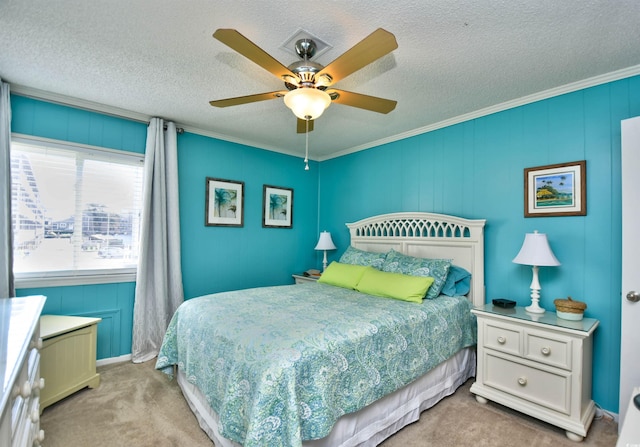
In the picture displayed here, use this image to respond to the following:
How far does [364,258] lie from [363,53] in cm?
230

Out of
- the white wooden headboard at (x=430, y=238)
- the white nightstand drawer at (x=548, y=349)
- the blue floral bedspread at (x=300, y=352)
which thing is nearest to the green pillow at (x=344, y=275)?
the blue floral bedspread at (x=300, y=352)

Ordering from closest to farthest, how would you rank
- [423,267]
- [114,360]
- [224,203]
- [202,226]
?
1. [423,267]
2. [114,360]
3. [202,226]
4. [224,203]

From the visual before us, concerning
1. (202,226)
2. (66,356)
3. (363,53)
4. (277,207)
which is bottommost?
(66,356)

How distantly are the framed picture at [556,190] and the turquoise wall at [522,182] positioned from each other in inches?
2.0

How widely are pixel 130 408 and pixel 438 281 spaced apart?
8.83 feet

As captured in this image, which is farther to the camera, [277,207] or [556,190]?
[277,207]

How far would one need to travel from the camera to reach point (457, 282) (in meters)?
2.96

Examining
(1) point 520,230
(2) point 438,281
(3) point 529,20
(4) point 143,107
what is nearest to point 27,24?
(4) point 143,107

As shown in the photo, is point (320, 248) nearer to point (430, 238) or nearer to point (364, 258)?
point (364, 258)

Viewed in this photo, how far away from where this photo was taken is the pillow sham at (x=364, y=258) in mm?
3331

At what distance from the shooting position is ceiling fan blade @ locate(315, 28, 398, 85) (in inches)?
56.1

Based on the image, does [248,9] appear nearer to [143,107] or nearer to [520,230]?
[143,107]

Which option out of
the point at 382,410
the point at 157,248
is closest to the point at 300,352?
the point at 382,410

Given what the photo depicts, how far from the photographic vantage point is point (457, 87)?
255 cm
